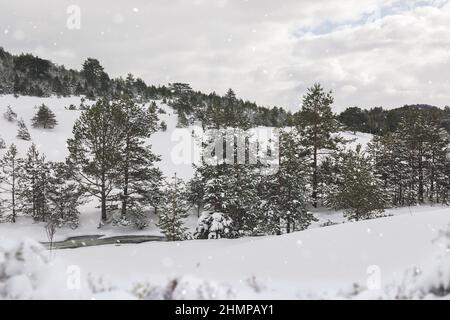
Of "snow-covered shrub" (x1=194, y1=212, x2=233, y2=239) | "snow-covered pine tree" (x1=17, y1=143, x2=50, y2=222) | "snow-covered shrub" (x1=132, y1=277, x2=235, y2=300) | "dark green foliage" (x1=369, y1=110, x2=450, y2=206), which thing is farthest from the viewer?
"dark green foliage" (x1=369, y1=110, x2=450, y2=206)

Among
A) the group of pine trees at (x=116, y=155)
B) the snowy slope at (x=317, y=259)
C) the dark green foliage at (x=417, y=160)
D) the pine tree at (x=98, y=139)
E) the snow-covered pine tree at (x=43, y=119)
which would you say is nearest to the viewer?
the snowy slope at (x=317, y=259)

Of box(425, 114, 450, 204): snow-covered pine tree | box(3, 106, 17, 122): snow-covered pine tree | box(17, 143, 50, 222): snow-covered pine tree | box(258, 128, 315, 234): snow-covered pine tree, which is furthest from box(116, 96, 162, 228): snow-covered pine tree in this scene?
box(3, 106, 17, 122): snow-covered pine tree

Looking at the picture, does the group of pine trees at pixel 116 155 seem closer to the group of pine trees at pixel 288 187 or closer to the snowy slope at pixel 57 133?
the group of pine trees at pixel 288 187

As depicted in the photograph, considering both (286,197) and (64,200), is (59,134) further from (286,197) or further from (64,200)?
(286,197)

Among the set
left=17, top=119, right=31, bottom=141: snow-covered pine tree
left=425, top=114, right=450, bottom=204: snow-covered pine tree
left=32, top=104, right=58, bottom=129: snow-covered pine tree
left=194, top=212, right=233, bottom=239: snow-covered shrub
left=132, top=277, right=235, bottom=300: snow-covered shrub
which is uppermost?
left=32, top=104, right=58, bottom=129: snow-covered pine tree

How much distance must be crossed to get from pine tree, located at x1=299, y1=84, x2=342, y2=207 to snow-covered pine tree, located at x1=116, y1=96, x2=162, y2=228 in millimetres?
13028

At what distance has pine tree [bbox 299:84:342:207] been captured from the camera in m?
32.0

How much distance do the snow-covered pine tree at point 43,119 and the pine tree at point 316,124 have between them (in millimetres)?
40258

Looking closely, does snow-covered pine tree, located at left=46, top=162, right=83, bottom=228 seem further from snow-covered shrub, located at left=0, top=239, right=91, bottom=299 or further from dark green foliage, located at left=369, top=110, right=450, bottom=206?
dark green foliage, located at left=369, top=110, right=450, bottom=206

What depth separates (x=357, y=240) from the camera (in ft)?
21.5

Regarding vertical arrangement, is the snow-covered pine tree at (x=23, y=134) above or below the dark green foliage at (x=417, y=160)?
above

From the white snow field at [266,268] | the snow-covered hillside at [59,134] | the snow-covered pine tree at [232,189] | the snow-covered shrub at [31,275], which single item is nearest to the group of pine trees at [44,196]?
the snow-covered pine tree at [232,189]

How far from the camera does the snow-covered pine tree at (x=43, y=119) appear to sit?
54969 mm
